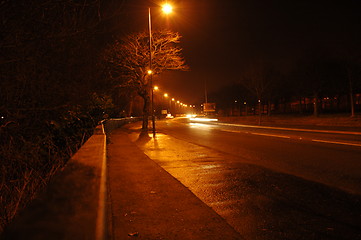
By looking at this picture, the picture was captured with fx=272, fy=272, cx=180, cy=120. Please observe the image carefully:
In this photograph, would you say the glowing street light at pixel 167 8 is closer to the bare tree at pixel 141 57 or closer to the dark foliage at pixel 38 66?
the bare tree at pixel 141 57

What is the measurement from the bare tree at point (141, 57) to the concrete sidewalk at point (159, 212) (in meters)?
18.5

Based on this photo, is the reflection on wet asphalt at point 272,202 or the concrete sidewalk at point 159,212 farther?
the reflection on wet asphalt at point 272,202

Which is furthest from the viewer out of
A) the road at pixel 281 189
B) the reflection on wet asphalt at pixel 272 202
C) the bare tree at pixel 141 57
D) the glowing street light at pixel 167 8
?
the bare tree at pixel 141 57

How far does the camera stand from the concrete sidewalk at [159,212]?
12.5ft

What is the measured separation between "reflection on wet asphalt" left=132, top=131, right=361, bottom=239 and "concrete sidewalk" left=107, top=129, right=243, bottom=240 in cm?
30

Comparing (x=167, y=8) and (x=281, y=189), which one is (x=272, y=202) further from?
(x=167, y=8)

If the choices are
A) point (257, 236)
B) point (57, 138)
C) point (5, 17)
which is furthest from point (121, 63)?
point (257, 236)

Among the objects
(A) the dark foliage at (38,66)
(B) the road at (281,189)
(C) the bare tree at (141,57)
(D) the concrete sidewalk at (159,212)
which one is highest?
(C) the bare tree at (141,57)

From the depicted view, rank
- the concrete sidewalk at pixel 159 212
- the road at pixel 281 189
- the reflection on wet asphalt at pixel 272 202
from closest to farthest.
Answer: the concrete sidewalk at pixel 159 212 → the reflection on wet asphalt at pixel 272 202 → the road at pixel 281 189

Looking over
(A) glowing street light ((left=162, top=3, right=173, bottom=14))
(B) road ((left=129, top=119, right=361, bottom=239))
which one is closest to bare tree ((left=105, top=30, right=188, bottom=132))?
(A) glowing street light ((left=162, top=3, right=173, bottom=14))

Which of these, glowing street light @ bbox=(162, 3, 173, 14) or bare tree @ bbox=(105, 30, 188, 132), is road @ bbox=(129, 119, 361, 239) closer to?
glowing street light @ bbox=(162, 3, 173, 14)

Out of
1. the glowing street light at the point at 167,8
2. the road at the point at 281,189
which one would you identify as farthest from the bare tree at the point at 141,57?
the road at the point at 281,189

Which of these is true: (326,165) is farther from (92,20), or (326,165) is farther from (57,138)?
(57,138)

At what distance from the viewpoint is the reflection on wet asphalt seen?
3914 mm
